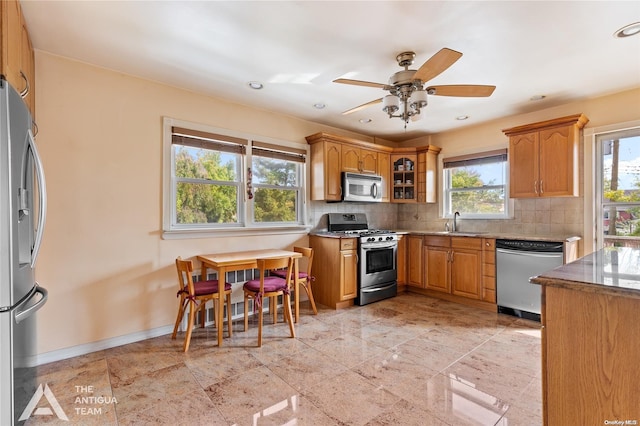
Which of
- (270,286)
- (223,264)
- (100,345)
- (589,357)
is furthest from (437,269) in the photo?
(100,345)

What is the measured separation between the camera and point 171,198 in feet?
10.5

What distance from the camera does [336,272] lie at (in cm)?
392

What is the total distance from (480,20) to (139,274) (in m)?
3.59

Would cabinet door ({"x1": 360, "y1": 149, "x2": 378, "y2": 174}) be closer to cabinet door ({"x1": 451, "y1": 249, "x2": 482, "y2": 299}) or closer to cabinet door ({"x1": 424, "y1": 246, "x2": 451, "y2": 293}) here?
cabinet door ({"x1": 424, "y1": 246, "x2": 451, "y2": 293})

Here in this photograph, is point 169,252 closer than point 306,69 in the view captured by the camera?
No

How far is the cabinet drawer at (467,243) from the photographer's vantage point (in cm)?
395

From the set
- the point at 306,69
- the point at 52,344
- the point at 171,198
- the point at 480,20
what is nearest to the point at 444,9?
the point at 480,20

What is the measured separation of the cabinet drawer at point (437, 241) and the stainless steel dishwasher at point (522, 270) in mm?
Result: 642

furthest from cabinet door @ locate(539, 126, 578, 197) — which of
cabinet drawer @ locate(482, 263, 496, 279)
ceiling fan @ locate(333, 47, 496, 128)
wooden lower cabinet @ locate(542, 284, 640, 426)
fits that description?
wooden lower cabinet @ locate(542, 284, 640, 426)

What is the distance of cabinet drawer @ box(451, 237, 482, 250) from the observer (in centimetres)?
395

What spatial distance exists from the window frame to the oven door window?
4.18 ft

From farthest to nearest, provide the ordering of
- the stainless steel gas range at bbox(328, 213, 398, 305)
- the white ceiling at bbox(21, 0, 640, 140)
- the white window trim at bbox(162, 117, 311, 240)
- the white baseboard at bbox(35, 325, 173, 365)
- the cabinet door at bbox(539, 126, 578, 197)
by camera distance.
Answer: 1. the stainless steel gas range at bbox(328, 213, 398, 305)
2. the cabinet door at bbox(539, 126, 578, 197)
3. the white window trim at bbox(162, 117, 311, 240)
4. the white baseboard at bbox(35, 325, 173, 365)
5. the white ceiling at bbox(21, 0, 640, 140)

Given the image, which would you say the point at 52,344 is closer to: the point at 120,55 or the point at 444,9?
the point at 120,55

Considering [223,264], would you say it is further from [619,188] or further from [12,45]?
[619,188]
